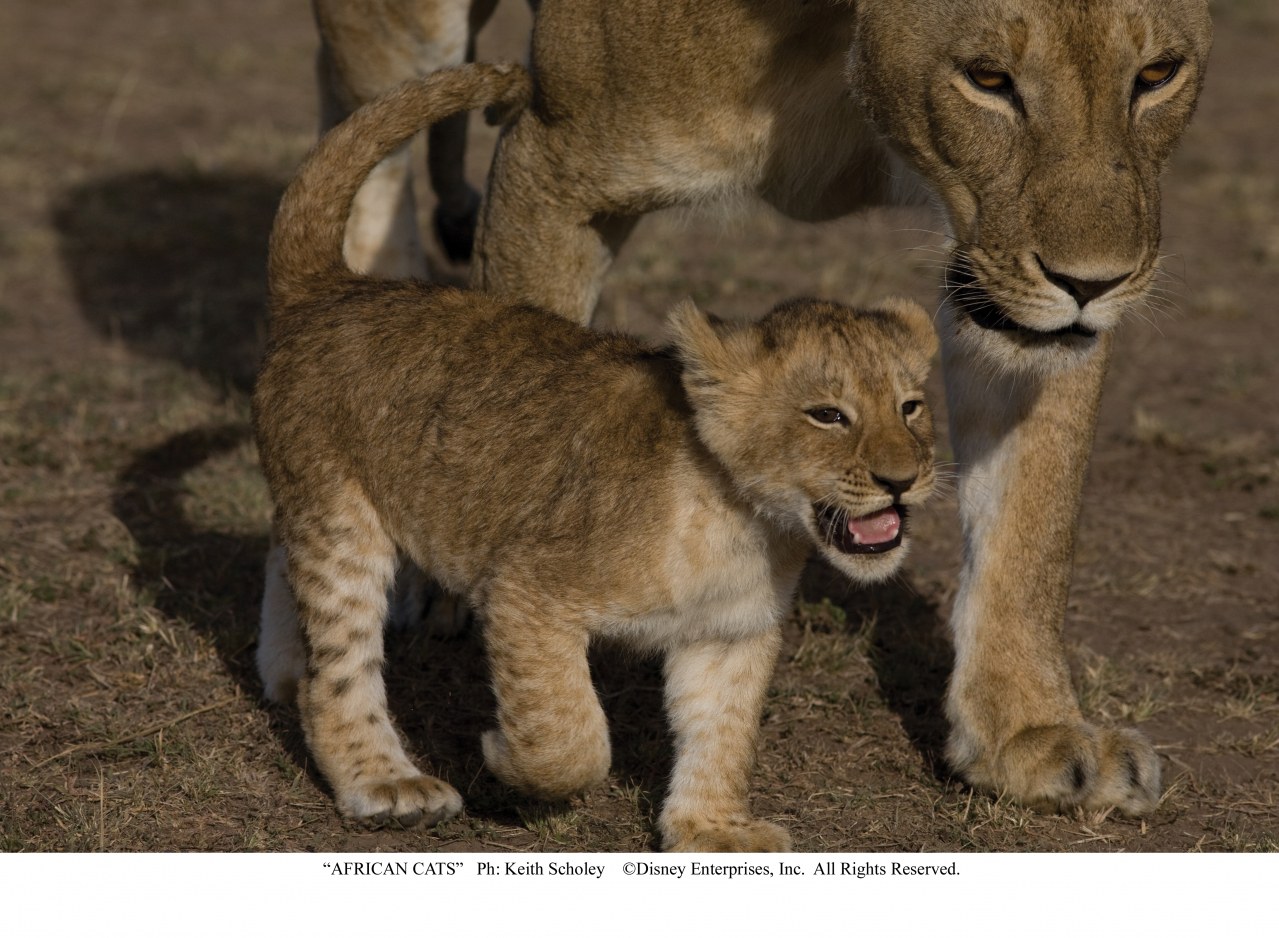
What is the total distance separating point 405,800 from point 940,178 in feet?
5.18

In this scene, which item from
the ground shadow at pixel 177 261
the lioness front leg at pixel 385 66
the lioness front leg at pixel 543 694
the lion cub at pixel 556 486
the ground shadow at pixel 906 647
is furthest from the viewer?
the ground shadow at pixel 177 261

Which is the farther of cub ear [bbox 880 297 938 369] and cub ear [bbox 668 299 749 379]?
cub ear [bbox 880 297 938 369]

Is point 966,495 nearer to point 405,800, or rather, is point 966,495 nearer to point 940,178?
point 940,178

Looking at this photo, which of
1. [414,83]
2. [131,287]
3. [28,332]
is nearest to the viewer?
[414,83]

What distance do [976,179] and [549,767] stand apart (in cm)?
136

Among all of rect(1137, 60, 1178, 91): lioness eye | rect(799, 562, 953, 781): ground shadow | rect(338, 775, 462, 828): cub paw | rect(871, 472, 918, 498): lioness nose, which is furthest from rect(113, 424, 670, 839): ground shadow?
rect(1137, 60, 1178, 91): lioness eye

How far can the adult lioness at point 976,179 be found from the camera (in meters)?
3.14

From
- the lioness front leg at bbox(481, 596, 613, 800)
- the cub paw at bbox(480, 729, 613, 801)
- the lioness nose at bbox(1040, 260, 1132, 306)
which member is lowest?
the cub paw at bbox(480, 729, 613, 801)

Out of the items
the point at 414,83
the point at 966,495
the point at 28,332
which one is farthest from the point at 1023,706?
the point at 28,332

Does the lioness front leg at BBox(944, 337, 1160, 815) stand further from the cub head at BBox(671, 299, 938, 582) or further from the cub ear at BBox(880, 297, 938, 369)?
the cub head at BBox(671, 299, 938, 582)

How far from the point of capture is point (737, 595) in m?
3.04

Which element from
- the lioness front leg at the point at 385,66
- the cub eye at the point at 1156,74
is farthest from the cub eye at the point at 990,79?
the lioness front leg at the point at 385,66

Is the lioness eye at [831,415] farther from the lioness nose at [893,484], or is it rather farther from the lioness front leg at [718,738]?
the lioness front leg at [718,738]

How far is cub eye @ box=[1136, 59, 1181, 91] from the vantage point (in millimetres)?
3223
